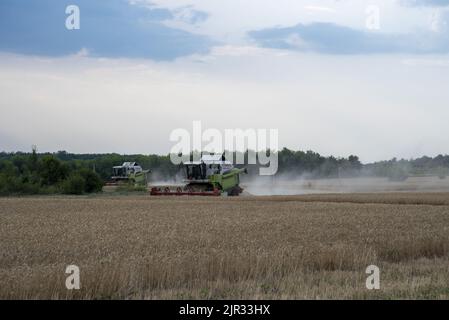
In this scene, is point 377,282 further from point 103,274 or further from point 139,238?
point 139,238

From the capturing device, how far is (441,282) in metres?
11.3

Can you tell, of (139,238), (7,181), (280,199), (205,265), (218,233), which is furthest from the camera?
(7,181)

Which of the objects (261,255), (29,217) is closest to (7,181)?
(29,217)

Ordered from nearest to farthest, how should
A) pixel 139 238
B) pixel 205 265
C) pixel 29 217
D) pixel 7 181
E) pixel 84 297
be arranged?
1. pixel 84 297
2. pixel 205 265
3. pixel 139 238
4. pixel 29 217
5. pixel 7 181

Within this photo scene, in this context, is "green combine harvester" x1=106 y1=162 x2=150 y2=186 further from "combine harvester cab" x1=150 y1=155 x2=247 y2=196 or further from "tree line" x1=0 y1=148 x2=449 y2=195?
"combine harvester cab" x1=150 y1=155 x2=247 y2=196

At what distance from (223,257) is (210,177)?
3608 cm

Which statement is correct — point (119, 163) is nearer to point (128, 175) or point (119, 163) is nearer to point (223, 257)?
point (128, 175)

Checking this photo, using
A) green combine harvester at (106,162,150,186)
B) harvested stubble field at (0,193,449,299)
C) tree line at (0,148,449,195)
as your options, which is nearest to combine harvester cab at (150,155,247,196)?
tree line at (0,148,449,195)

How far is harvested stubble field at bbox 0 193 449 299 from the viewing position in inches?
413

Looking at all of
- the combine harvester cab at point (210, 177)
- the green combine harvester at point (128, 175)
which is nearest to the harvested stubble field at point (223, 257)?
the combine harvester cab at point (210, 177)

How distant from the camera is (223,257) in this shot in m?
12.7

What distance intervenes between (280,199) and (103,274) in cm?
2829

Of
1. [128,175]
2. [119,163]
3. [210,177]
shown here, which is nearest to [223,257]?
[210,177]

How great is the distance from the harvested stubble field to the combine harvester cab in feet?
87.6
